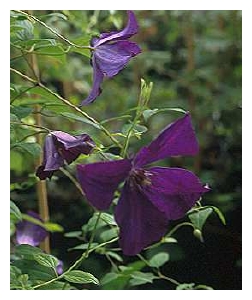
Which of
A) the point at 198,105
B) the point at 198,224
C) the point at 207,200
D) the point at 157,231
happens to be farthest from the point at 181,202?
the point at 198,105

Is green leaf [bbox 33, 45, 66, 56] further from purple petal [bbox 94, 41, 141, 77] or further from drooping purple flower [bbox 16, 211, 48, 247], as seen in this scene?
drooping purple flower [bbox 16, 211, 48, 247]

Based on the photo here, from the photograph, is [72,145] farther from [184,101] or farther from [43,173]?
[184,101]

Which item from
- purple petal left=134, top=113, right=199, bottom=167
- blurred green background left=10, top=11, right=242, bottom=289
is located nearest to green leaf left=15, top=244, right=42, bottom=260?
purple petal left=134, top=113, right=199, bottom=167

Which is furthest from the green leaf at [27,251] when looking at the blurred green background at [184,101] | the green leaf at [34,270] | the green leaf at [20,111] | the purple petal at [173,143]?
the blurred green background at [184,101]

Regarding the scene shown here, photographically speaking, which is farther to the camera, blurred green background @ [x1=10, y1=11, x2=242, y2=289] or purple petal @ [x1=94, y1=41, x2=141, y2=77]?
blurred green background @ [x1=10, y1=11, x2=242, y2=289]

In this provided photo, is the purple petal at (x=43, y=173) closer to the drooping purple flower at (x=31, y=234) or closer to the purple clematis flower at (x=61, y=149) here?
the purple clematis flower at (x=61, y=149)
